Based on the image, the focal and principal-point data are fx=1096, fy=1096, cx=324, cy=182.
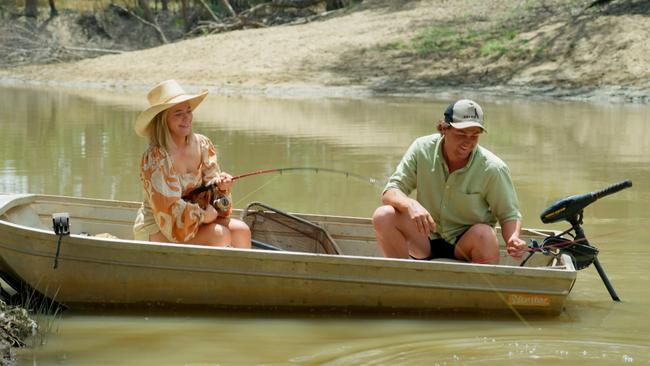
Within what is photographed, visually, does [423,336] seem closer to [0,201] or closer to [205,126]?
[0,201]

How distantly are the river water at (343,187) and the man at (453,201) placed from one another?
381mm

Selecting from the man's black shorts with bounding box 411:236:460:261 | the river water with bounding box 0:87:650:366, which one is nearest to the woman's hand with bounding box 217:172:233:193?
the river water with bounding box 0:87:650:366

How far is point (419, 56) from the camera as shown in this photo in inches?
781

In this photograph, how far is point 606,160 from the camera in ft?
35.3

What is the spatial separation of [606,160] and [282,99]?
8369 mm

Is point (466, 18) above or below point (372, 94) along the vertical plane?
above

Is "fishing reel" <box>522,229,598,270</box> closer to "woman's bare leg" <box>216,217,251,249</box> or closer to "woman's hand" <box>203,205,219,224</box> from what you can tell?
"woman's bare leg" <box>216,217,251,249</box>

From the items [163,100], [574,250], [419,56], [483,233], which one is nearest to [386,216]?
[483,233]

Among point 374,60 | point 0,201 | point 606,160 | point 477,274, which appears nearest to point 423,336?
point 477,274

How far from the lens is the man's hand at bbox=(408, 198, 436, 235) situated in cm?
520

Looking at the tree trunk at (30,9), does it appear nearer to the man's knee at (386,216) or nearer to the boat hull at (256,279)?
the boat hull at (256,279)

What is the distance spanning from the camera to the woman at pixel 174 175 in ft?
17.6

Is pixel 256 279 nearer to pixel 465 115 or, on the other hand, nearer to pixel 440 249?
pixel 440 249

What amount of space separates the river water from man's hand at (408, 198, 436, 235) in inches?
19.7
